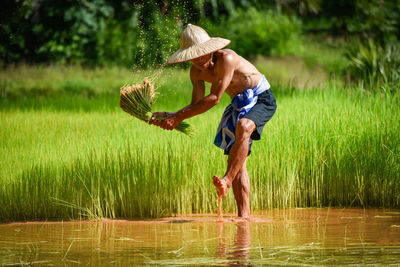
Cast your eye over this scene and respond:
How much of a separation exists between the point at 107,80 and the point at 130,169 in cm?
868

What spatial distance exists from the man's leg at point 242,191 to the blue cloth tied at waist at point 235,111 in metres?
0.23

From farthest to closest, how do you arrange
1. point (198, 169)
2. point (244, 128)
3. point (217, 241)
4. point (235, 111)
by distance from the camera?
1. point (198, 169)
2. point (235, 111)
3. point (244, 128)
4. point (217, 241)

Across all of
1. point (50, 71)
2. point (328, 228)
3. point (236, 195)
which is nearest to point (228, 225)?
point (236, 195)

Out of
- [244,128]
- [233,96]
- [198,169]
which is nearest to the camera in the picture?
[244,128]

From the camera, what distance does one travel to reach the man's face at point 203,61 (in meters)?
5.05

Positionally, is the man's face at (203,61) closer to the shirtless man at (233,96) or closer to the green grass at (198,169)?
the shirtless man at (233,96)

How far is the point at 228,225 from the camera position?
16.7 ft

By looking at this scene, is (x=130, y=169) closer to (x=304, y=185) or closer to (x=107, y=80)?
(x=304, y=185)

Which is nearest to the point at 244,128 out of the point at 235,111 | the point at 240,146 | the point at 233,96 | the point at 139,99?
the point at 240,146

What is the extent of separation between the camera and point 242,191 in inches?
210

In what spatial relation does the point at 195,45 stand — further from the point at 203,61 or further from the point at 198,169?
the point at 198,169

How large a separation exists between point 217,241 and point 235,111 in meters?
1.21

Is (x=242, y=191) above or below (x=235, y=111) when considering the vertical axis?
below

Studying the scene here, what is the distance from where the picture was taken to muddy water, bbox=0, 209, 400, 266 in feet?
12.7
